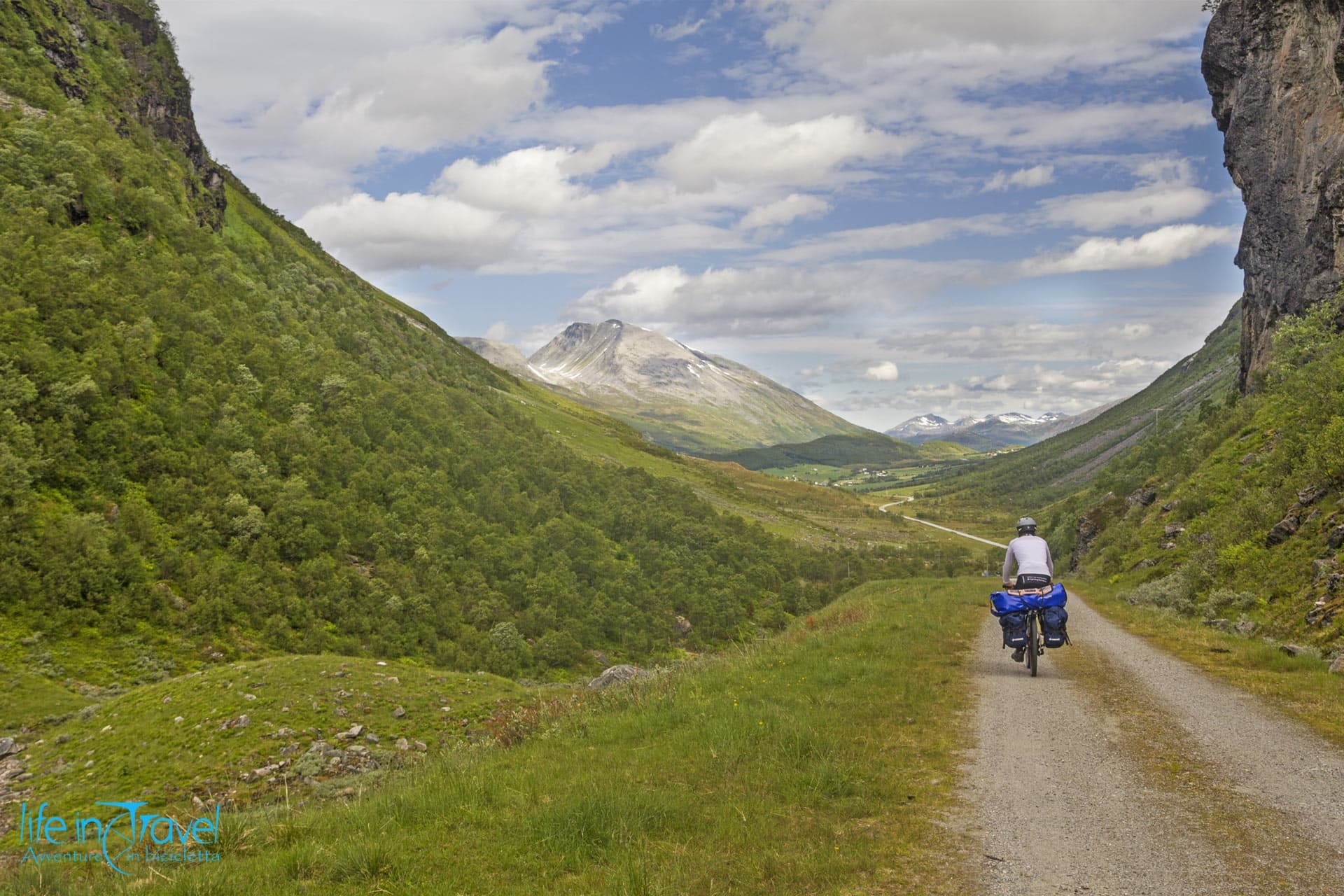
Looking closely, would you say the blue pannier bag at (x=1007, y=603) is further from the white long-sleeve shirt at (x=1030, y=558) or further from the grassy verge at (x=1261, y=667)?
the grassy verge at (x=1261, y=667)

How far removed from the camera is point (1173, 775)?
9.84 metres

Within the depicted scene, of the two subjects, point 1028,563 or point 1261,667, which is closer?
point 1261,667

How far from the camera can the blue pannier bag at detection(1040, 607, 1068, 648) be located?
17344mm

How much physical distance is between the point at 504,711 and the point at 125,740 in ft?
31.4

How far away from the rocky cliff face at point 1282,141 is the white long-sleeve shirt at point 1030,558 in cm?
4683

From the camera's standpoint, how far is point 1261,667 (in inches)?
655

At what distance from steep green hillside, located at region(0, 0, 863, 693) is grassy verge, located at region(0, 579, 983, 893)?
2198cm

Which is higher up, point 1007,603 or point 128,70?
point 128,70

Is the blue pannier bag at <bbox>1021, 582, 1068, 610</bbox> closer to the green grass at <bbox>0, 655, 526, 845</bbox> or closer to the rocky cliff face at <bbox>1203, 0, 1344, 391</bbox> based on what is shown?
the green grass at <bbox>0, 655, 526, 845</bbox>

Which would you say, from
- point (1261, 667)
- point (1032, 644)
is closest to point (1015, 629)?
point (1032, 644)

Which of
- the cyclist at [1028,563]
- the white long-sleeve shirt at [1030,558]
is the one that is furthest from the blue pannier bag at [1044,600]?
the white long-sleeve shirt at [1030,558]

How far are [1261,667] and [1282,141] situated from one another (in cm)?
6207

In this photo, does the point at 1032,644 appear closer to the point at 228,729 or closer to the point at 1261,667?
the point at 1261,667

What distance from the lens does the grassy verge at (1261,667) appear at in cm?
1262
